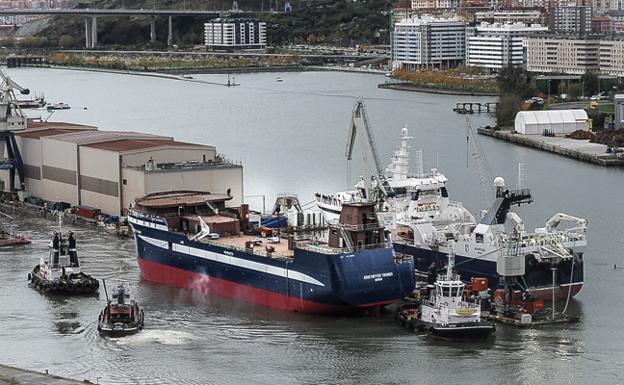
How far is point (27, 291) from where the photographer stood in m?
13.5

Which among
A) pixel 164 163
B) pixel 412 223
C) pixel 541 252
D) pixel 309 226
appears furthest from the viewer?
pixel 164 163

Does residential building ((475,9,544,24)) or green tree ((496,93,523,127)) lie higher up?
residential building ((475,9,544,24))

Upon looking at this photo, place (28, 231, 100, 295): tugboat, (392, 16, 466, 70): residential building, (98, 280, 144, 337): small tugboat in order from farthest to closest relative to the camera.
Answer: (392, 16, 466, 70): residential building
(28, 231, 100, 295): tugboat
(98, 280, 144, 337): small tugboat

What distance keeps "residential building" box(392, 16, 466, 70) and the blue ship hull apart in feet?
117

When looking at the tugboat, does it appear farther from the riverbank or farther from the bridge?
the bridge

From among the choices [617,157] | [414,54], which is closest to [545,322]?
[617,157]

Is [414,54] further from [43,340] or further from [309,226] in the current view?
[43,340]

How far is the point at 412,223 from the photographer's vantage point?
44.4ft

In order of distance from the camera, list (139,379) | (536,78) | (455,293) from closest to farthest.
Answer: (139,379)
(455,293)
(536,78)

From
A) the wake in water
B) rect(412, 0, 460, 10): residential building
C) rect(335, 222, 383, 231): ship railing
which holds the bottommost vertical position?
the wake in water

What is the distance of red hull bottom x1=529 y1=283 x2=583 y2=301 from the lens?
12.6 m

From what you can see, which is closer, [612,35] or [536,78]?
[536,78]

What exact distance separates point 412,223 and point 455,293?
2228mm

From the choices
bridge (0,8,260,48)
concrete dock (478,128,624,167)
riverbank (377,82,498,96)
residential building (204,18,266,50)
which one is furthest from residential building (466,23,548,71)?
bridge (0,8,260,48)
